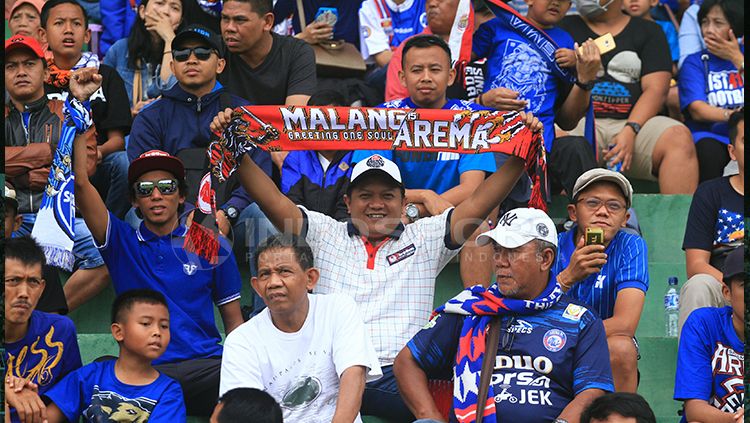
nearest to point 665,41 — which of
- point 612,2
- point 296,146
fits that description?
point 612,2

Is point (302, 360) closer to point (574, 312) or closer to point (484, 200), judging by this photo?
point (574, 312)

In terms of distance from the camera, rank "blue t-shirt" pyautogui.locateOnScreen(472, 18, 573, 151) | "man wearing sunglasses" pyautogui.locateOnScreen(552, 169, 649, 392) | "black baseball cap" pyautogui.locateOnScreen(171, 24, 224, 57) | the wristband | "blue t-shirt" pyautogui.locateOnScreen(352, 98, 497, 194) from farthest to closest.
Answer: "blue t-shirt" pyautogui.locateOnScreen(472, 18, 573, 151), "black baseball cap" pyautogui.locateOnScreen(171, 24, 224, 57), "blue t-shirt" pyautogui.locateOnScreen(352, 98, 497, 194), the wristband, "man wearing sunglasses" pyautogui.locateOnScreen(552, 169, 649, 392)

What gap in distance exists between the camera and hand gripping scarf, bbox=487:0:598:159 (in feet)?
27.5

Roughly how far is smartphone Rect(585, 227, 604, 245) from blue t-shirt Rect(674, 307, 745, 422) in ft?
2.62

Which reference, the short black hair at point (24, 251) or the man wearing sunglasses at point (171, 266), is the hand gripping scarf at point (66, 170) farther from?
the short black hair at point (24, 251)

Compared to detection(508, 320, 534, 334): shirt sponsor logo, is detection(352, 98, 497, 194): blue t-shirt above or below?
above

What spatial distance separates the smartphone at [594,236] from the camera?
6.46 meters

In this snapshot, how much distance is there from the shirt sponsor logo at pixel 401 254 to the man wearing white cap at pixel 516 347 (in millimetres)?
694

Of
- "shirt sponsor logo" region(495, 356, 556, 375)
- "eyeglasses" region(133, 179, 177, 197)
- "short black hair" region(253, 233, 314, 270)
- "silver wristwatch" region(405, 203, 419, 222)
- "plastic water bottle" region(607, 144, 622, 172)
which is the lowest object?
"shirt sponsor logo" region(495, 356, 556, 375)

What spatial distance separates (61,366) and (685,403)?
2.84m

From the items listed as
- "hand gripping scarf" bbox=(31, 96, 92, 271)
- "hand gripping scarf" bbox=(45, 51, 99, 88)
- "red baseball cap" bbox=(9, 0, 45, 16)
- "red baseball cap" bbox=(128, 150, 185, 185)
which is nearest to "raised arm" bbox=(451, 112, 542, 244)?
"red baseball cap" bbox=(128, 150, 185, 185)

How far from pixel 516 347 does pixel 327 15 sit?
4563mm

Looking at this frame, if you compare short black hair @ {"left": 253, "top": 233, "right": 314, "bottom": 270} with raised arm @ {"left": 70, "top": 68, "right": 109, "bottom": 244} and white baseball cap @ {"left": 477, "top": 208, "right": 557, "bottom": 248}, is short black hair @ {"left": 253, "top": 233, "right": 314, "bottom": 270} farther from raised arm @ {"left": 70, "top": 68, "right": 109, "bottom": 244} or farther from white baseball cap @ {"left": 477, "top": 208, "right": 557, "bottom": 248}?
raised arm @ {"left": 70, "top": 68, "right": 109, "bottom": 244}

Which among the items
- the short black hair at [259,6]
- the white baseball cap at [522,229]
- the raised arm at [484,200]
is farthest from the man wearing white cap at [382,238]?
the short black hair at [259,6]
